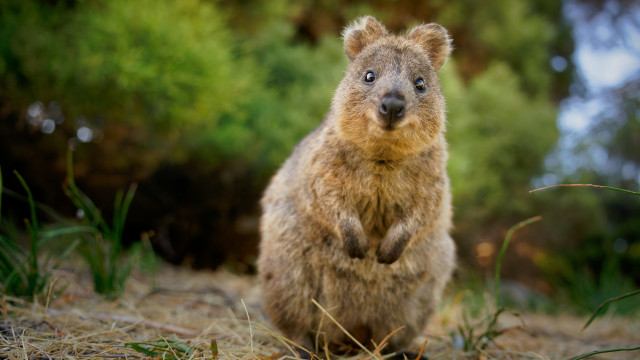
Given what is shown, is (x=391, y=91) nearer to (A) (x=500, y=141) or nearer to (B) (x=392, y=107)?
(B) (x=392, y=107)

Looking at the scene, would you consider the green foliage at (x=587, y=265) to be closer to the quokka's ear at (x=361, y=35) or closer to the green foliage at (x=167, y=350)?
the quokka's ear at (x=361, y=35)

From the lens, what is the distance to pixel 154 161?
16.5 ft

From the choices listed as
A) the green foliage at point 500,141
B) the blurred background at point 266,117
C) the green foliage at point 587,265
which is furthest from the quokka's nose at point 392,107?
the green foliage at point 587,265

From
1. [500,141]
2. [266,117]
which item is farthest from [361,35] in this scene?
[500,141]

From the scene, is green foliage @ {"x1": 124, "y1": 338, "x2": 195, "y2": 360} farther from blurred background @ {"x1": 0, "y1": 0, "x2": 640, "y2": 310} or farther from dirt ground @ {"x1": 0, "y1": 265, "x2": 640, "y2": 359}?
blurred background @ {"x1": 0, "y1": 0, "x2": 640, "y2": 310}

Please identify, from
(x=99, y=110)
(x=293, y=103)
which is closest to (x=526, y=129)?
(x=293, y=103)

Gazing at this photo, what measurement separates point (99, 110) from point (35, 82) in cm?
59

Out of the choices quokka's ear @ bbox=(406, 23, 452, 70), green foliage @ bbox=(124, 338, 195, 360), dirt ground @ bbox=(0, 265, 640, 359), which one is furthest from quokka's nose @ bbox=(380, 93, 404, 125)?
green foliage @ bbox=(124, 338, 195, 360)

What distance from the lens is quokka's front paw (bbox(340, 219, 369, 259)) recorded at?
2.45 m

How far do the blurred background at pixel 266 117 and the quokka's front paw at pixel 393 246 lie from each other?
2.13m

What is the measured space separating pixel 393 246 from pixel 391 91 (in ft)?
2.84

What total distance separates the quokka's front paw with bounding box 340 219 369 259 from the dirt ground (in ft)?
1.88

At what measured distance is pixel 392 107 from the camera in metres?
2.22

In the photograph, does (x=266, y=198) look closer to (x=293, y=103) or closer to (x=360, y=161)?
(x=360, y=161)
